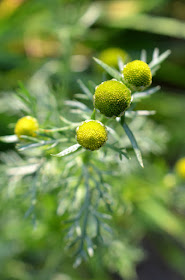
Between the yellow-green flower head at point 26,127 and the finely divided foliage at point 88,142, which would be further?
the yellow-green flower head at point 26,127

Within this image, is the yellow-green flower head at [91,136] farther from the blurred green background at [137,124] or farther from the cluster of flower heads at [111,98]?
the blurred green background at [137,124]

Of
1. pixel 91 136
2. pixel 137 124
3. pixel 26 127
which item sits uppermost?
pixel 91 136

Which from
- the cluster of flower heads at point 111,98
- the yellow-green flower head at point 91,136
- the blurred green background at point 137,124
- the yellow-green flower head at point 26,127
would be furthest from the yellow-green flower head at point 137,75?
the blurred green background at point 137,124

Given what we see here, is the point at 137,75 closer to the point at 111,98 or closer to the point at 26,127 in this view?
the point at 111,98

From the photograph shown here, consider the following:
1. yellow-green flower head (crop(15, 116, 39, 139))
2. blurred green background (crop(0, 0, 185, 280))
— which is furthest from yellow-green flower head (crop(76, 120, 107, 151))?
blurred green background (crop(0, 0, 185, 280))

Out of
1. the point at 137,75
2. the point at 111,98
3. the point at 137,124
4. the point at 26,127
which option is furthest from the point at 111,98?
the point at 137,124

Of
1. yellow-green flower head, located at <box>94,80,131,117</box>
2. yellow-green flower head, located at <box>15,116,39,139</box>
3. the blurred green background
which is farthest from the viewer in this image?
the blurred green background

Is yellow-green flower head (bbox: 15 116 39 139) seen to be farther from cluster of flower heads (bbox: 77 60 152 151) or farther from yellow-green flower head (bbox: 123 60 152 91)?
yellow-green flower head (bbox: 123 60 152 91)

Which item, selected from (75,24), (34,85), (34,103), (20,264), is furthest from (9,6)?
(20,264)

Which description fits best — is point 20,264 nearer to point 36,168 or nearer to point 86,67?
point 36,168
